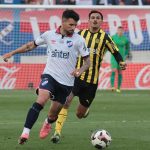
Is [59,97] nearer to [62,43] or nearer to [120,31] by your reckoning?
[62,43]

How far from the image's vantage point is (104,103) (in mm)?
18078

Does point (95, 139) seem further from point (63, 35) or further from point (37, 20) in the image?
point (37, 20)

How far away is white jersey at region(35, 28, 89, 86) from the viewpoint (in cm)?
1055

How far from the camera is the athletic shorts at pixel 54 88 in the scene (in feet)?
34.1

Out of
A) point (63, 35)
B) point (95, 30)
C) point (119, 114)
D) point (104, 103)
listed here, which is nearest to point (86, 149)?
point (63, 35)

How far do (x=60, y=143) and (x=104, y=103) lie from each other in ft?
24.4

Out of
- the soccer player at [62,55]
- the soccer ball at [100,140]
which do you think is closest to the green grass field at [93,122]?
the soccer ball at [100,140]

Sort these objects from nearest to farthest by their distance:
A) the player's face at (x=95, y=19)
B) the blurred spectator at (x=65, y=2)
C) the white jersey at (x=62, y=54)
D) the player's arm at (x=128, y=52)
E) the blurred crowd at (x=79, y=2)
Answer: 1. the white jersey at (x=62, y=54)
2. the player's face at (x=95, y=19)
3. the player's arm at (x=128, y=52)
4. the blurred crowd at (x=79, y=2)
5. the blurred spectator at (x=65, y=2)

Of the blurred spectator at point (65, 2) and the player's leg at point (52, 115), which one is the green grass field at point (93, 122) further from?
the blurred spectator at point (65, 2)

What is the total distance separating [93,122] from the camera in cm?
1385

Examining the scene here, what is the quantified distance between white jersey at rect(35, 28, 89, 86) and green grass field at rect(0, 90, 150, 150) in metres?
1.10

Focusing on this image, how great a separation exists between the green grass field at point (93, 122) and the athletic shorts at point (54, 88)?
2.41ft

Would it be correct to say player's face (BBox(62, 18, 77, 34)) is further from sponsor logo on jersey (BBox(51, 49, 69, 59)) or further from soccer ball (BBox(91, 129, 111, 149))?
soccer ball (BBox(91, 129, 111, 149))

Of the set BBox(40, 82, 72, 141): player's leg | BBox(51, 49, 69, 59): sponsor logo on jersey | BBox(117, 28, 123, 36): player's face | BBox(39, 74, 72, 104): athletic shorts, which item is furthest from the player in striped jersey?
BBox(117, 28, 123, 36): player's face
